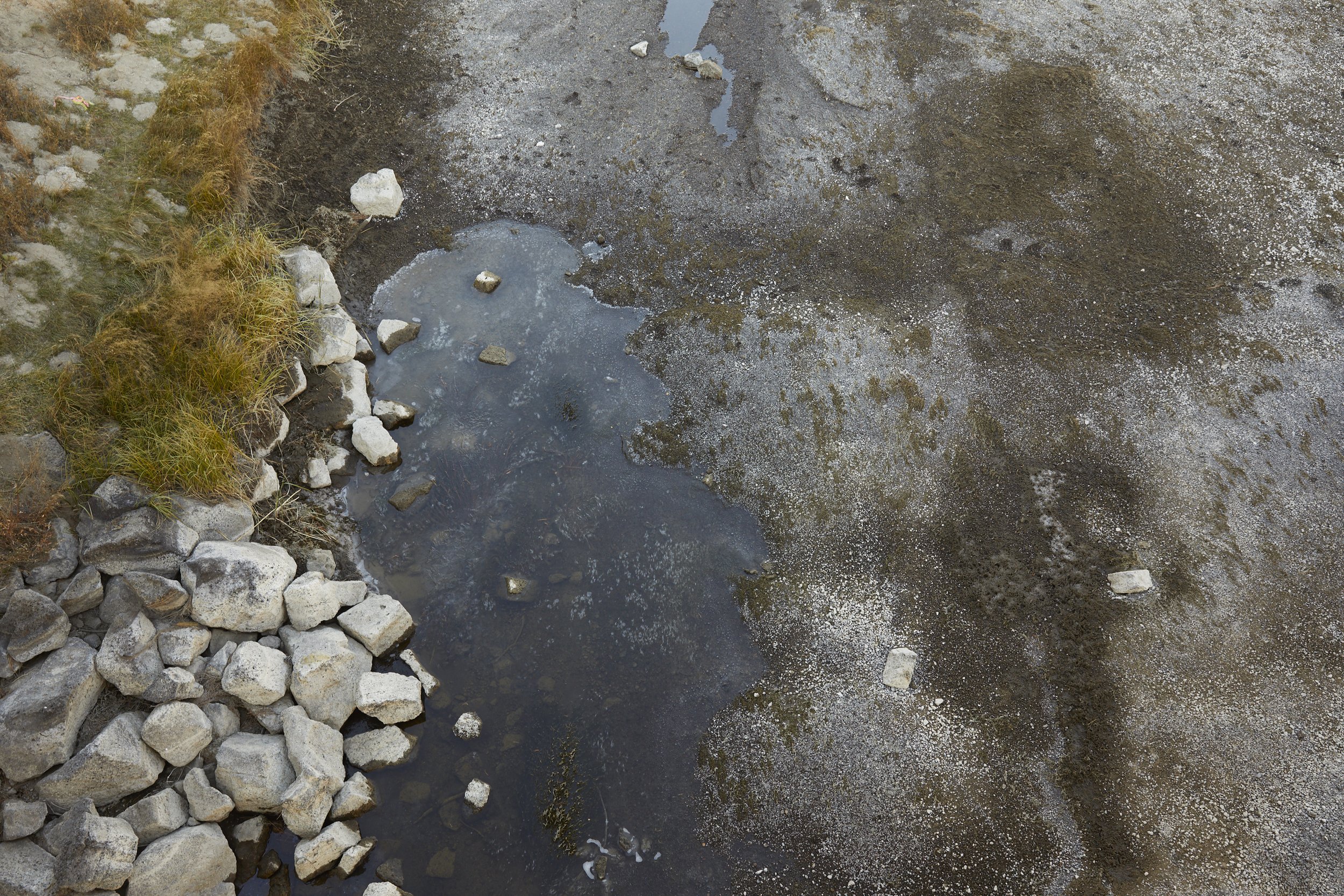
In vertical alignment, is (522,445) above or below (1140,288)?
below

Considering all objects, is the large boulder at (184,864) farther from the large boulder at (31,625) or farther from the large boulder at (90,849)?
the large boulder at (31,625)

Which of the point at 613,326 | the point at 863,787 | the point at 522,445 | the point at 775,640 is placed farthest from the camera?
the point at 613,326

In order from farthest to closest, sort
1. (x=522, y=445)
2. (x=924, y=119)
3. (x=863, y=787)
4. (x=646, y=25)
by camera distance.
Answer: (x=646, y=25) → (x=924, y=119) → (x=522, y=445) → (x=863, y=787)

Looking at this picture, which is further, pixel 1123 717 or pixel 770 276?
pixel 770 276

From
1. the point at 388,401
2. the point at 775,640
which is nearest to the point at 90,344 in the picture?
the point at 388,401

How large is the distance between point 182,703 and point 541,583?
251cm

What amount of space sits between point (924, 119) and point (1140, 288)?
327cm

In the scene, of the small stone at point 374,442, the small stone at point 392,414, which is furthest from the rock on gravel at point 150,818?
the small stone at point 392,414

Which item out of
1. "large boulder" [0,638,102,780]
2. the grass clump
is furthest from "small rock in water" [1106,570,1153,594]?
"large boulder" [0,638,102,780]

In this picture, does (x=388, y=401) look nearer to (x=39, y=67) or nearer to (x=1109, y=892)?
(x=39, y=67)

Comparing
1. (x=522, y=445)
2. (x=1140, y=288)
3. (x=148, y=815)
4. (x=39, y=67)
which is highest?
(x=1140, y=288)

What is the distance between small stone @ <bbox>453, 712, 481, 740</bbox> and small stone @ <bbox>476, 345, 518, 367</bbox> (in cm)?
340

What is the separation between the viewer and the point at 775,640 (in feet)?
19.2

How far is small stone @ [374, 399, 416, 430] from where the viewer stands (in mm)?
7051
